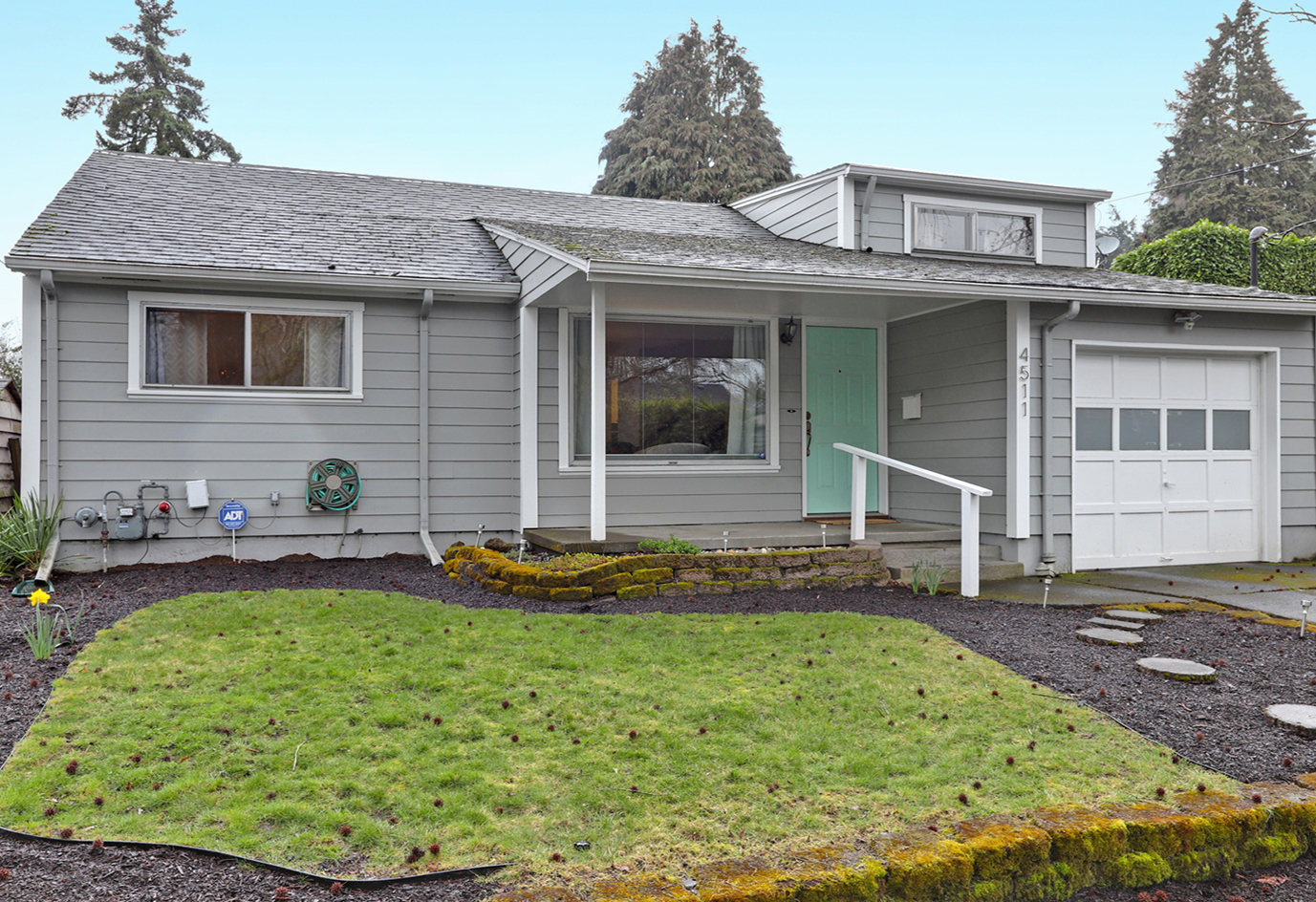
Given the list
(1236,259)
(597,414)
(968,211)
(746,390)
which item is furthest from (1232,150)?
(597,414)

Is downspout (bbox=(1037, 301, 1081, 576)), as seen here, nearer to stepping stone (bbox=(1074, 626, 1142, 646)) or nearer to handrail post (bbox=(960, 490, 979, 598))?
handrail post (bbox=(960, 490, 979, 598))

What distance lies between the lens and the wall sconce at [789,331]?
9008 mm

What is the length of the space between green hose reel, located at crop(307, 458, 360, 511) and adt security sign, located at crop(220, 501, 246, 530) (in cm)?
55

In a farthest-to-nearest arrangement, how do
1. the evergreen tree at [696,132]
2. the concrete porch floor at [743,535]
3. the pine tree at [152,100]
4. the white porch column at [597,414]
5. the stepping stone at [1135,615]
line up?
1. the evergreen tree at [696,132]
2. the pine tree at [152,100]
3. the concrete porch floor at [743,535]
4. the white porch column at [597,414]
5. the stepping stone at [1135,615]

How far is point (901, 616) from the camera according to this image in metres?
5.99

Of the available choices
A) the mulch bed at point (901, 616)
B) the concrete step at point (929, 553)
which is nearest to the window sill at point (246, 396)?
the mulch bed at point (901, 616)

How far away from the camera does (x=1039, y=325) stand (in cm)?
794

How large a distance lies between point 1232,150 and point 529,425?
3106 cm

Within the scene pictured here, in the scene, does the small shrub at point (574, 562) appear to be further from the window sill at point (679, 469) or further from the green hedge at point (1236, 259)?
the green hedge at point (1236, 259)

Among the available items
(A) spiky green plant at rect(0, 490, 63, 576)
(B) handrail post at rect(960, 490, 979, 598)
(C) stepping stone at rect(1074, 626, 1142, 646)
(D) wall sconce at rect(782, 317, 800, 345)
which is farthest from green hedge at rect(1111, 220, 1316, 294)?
(A) spiky green plant at rect(0, 490, 63, 576)

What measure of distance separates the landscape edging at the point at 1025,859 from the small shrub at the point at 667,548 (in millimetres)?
4100

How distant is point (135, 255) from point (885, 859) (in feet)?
24.5

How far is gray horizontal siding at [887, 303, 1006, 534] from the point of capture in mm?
8117

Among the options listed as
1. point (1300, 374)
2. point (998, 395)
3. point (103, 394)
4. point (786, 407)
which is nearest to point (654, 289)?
point (786, 407)
